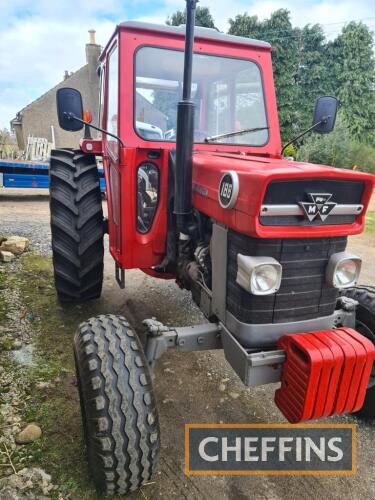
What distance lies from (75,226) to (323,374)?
7.58ft

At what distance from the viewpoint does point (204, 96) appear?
3098mm

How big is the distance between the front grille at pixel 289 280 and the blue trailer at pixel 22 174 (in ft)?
26.6

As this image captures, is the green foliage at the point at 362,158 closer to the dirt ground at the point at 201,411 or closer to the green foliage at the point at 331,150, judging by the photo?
the green foliage at the point at 331,150

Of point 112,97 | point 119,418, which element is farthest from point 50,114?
point 119,418

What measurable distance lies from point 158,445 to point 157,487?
0.36m

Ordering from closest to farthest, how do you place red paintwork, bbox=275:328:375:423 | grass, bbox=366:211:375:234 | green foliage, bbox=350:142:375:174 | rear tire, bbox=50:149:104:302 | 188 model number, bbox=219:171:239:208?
red paintwork, bbox=275:328:375:423
188 model number, bbox=219:171:239:208
rear tire, bbox=50:149:104:302
grass, bbox=366:211:375:234
green foliage, bbox=350:142:375:174

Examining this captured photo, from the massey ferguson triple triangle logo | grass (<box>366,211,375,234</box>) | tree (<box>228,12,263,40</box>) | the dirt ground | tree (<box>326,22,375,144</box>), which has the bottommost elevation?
the dirt ground

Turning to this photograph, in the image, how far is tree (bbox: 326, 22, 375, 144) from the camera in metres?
24.2

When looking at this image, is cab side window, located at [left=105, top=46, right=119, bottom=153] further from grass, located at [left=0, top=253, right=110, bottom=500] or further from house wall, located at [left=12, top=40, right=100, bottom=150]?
house wall, located at [left=12, top=40, right=100, bottom=150]

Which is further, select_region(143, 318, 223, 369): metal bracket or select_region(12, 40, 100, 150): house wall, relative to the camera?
select_region(12, 40, 100, 150): house wall

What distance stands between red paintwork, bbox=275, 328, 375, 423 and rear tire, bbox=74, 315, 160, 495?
64cm

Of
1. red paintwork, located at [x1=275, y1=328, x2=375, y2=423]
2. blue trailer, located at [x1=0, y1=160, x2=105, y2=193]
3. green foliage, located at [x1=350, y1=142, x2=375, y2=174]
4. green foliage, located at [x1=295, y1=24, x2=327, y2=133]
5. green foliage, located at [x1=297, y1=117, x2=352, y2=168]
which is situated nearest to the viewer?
red paintwork, located at [x1=275, y1=328, x2=375, y2=423]

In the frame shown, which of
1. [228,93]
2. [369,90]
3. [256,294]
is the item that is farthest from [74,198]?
[369,90]

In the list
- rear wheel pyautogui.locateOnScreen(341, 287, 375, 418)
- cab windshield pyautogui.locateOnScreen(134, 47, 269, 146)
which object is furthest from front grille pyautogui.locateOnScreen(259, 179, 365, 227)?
cab windshield pyautogui.locateOnScreen(134, 47, 269, 146)
